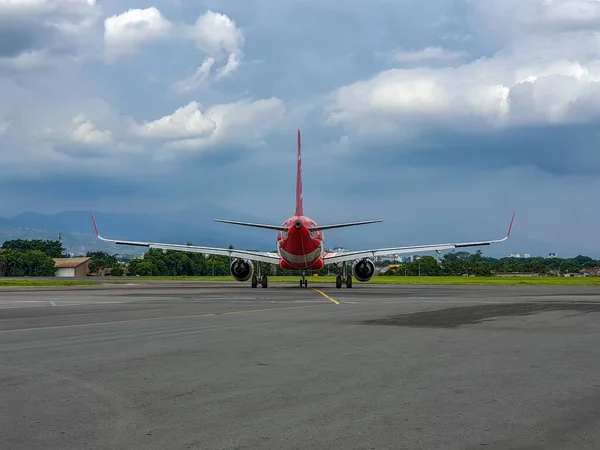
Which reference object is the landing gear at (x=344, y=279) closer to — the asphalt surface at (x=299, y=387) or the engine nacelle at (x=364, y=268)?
the engine nacelle at (x=364, y=268)

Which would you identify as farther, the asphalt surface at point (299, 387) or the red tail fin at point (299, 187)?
the red tail fin at point (299, 187)

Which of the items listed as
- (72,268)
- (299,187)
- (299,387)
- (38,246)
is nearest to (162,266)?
(72,268)

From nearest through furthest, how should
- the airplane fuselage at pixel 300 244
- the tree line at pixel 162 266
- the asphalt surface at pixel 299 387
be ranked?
the asphalt surface at pixel 299 387 < the airplane fuselage at pixel 300 244 < the tree line at pixel 162 266

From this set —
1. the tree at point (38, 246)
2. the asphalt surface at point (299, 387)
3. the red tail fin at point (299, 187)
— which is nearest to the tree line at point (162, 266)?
the tree at point (38, 246)

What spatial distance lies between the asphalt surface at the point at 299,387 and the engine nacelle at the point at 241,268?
32496mm

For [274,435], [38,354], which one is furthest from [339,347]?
[274,435]

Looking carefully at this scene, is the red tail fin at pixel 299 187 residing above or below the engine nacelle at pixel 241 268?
above

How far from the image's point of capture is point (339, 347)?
1354cm

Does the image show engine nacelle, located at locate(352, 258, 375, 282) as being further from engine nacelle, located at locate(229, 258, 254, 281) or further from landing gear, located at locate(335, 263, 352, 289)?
engine nacelle, located at locate(229, 258, 254, 281)

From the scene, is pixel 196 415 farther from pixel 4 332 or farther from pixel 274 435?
pixel 4 332

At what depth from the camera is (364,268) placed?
5188 cm

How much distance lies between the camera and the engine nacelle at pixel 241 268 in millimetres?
50812

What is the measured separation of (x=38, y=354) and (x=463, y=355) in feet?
25.4

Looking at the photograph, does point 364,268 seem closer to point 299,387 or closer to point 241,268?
point 241,268
